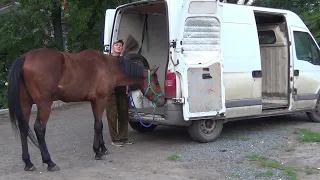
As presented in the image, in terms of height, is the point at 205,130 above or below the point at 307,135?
above

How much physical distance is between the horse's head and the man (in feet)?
1.62

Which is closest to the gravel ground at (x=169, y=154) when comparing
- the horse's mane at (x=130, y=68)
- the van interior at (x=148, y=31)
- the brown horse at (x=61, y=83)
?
the brown horse at (x=61, y=83)

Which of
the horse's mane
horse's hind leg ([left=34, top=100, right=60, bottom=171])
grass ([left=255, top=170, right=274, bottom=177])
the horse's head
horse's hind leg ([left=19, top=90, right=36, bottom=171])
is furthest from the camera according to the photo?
the horse's head

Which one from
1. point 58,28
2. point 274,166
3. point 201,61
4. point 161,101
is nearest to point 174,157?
point 161,101

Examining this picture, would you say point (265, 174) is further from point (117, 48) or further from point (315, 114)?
point (315, 114)

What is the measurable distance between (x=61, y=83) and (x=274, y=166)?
3334mm

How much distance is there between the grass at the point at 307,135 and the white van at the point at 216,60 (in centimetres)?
55

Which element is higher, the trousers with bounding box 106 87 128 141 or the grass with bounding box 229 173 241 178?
the trousers with bounding box 106 87 128 141

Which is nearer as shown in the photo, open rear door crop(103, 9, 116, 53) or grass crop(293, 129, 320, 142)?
grass crop(293, 129, 320, 142)

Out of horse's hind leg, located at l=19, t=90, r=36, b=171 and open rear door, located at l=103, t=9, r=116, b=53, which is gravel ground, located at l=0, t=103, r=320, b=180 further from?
open rear door, located at l=103, t=9, r=116, b=53

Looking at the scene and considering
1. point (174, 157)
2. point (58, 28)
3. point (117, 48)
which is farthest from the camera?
point (58, 28)

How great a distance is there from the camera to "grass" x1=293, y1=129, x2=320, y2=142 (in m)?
7.88

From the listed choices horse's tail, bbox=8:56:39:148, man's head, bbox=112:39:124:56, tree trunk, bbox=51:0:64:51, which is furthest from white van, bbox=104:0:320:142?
tree trunk, bbox=51:0:64:51

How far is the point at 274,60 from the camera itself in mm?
9562
